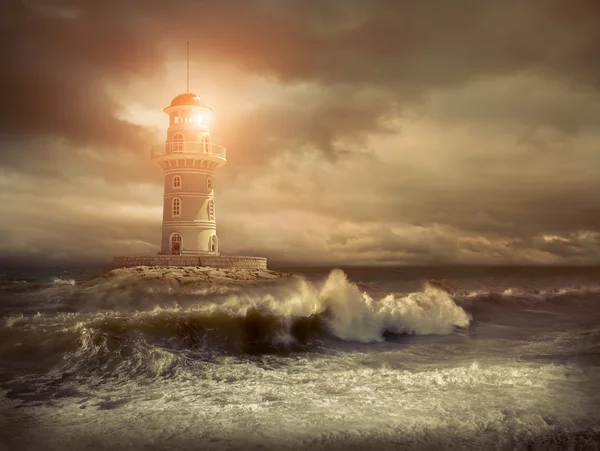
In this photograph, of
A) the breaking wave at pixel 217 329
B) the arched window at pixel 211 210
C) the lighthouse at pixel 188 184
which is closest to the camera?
the breaking wave at pixel 217 329

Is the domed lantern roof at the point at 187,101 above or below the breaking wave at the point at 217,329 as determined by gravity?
above

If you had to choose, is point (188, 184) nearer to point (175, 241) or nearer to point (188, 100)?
point (175, 241)

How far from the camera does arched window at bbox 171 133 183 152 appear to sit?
32.3m

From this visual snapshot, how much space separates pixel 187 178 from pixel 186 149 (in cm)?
180

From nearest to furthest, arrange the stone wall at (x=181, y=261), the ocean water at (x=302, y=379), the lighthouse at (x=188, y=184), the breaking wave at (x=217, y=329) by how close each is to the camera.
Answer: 1. the ocean water at (x=302, y=379)
2. the breaking wave at (x=217, y=329)
3. the stone wall at (x=181, y=261)
4. the lighthouse at (x=188, y=184)

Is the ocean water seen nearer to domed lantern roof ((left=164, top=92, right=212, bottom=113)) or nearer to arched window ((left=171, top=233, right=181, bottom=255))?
arched window ((left=171, top=233, right=181, bottom=255))

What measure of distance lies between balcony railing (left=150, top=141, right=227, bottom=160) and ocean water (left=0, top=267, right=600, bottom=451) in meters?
17.8

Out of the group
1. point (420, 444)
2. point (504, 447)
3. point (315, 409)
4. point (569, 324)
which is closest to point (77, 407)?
point (315, 409)

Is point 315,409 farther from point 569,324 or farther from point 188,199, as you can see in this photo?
point 188,199

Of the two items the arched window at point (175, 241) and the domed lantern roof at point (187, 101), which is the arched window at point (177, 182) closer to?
the arched window at point (175, 241)

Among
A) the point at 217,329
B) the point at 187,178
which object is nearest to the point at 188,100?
the point at 187,178

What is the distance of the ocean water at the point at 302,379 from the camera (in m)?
6.44

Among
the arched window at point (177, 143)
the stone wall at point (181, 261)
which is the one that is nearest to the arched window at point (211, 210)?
the stone wall at point (181, 261)

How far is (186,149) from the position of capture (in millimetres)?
32250
